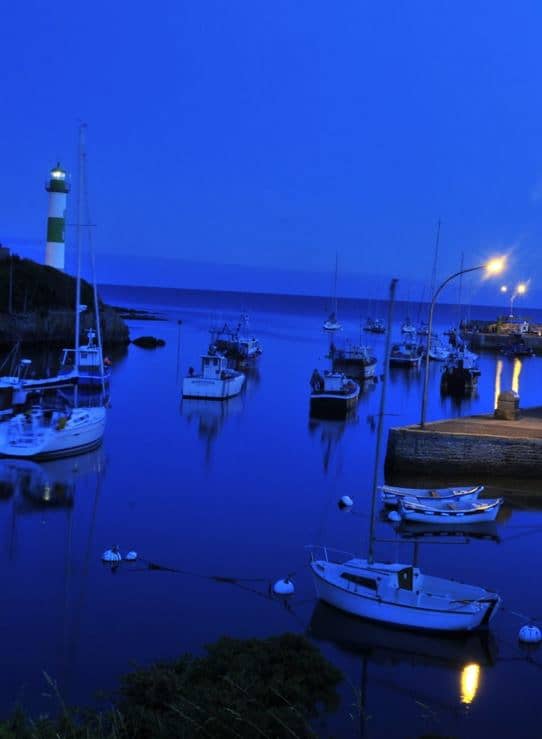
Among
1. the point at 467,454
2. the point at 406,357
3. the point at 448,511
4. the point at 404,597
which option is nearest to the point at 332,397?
the point at 467,454

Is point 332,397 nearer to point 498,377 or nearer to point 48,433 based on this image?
point 48,433

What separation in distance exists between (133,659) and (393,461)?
16323 millimetres

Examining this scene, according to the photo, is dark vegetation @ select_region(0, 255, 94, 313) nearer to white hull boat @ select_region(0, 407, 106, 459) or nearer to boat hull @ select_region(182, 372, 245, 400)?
boat hull @ select_region(182, 372, 245, 400)

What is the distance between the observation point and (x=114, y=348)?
3103 inches

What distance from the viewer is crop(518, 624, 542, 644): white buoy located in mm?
15328

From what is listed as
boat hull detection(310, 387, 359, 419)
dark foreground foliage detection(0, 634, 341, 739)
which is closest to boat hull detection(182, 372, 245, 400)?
boat hull detection(310, 387, 359, 419)

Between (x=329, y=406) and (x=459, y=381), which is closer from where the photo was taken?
(x=329, y=406)

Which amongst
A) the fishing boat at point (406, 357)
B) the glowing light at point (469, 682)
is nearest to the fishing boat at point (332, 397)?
the fishing boat at point (406, 357)

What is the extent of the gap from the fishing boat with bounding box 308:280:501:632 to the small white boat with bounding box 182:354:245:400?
1193 inches

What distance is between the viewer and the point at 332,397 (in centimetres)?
4406

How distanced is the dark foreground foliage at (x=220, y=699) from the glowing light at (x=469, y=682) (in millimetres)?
3083

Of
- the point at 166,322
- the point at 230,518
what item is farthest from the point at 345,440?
the point at 166,322

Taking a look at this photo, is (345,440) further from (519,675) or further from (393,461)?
(519,675)

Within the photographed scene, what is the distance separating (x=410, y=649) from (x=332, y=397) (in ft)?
95.6
